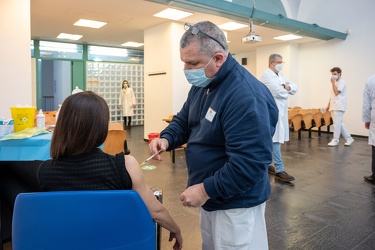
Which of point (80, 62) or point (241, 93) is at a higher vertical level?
point (80, 62)

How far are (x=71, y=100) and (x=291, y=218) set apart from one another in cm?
243

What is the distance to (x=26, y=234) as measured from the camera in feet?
2.91

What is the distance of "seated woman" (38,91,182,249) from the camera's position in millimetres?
1024

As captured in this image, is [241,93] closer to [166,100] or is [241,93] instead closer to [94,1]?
[94,1]

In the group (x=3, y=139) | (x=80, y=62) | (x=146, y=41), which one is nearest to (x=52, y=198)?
(x=3, y=139)

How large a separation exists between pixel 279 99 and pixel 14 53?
3743 millimetres

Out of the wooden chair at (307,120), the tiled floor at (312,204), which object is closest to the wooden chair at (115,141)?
the tiled floor at (312,204)

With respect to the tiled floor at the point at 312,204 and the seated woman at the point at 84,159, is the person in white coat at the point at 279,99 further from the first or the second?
the seated woman at the point at 84,159

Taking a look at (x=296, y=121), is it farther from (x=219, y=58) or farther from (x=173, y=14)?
(x=219, y=58)

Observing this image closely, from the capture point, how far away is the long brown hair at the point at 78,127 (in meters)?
1.05

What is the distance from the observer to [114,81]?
34.1 feet

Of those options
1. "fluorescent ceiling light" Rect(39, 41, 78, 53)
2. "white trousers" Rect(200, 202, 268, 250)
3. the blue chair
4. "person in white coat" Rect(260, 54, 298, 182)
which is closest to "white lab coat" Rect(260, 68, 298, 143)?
"person in white coat" Rect(260, 54, 298, 182)

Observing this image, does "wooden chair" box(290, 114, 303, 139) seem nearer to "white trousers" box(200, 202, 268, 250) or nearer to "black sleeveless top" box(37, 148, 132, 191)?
"white trousers" box(200, 202, 268, 250)

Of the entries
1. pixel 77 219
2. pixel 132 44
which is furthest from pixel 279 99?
pixel 132 44
